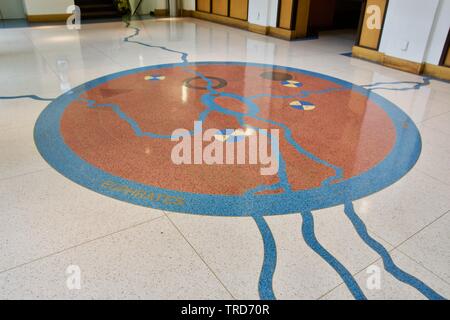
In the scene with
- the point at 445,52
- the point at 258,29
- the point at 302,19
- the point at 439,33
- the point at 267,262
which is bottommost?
the point at 267,262

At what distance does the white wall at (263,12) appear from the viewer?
25.6 ft

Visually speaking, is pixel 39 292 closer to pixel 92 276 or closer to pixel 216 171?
pixel 92 276

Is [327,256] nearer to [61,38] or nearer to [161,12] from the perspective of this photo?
[61,38]

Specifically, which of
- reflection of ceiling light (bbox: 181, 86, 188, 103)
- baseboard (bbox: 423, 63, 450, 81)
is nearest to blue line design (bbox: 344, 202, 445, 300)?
reflection of ceiling light (bbox: 181, 86, 188, 103)

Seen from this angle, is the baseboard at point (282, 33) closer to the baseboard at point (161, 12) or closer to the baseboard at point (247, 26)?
the baseboard at point (247, 26)

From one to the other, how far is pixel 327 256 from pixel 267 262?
0.34 metres

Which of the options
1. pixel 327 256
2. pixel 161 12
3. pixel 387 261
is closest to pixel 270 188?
pixel 327 256

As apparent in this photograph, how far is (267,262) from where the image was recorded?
6.06ft

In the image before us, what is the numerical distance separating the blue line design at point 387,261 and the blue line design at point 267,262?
0.55 meters

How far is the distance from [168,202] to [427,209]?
173cm

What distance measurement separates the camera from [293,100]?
4184 millimetres

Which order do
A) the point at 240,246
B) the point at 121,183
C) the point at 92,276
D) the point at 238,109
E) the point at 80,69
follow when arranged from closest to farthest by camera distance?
the point at 92,276 < the point at 240,246 < the point at 121,183 < the point at 238,109 < the point at 80,69

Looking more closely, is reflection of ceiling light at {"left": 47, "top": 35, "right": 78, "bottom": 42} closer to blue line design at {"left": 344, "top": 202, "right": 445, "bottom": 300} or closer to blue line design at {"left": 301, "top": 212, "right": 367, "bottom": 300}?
blue line design at {"left": 301, "top": 212, "right": 367, "bottom": 300}
